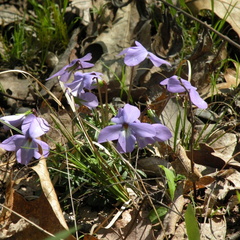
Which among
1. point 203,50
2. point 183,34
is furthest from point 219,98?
point 183,34

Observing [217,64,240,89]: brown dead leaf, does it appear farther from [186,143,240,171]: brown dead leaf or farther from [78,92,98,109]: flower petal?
[78,92,98,109]: flower petal

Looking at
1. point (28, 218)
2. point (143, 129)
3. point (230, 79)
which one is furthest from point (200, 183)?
point (230, 79)

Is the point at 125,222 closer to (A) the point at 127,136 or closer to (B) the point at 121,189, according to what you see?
(B) the point at 121,189

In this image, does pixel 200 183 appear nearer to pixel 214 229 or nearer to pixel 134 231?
pixel 214 229

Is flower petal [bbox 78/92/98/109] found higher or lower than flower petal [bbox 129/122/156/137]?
lower

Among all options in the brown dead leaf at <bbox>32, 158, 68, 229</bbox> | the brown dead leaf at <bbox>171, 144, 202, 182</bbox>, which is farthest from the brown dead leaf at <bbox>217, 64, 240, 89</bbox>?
the brown dead leaf at <bbox>32, 158, 68, 229</bbox>
